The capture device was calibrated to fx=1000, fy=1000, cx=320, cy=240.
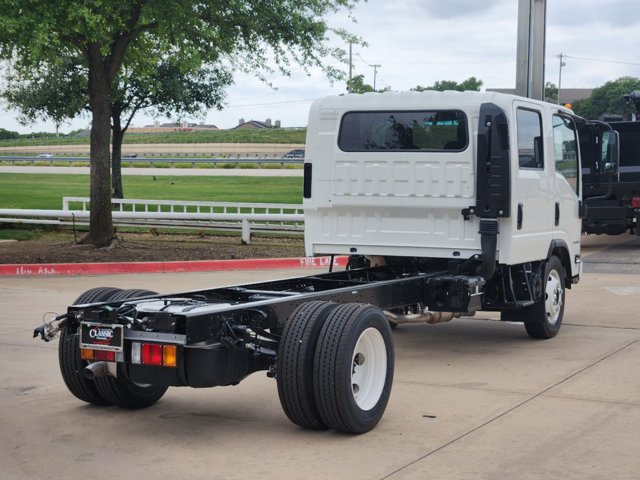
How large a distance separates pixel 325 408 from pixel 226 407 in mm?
1336

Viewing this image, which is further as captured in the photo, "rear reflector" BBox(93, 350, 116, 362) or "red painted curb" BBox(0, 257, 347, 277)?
"red painted curb" BBox(0, 257, 347, 277)

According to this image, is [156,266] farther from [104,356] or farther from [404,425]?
[404,425]

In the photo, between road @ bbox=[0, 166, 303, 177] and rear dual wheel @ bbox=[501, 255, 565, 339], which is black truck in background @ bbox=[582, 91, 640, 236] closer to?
rear dual wheel @ bbox=[501, 255, 565, 339]

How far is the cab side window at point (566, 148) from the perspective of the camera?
34.3ft

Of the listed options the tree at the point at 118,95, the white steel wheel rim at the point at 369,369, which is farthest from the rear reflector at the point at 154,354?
the tree at the point at 118,95

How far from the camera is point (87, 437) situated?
6727mm

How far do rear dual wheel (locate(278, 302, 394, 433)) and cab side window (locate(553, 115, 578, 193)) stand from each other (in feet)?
14.2

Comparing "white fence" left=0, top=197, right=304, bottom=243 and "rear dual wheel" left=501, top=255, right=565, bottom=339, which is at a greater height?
"white fence" left=0, top=197, right=304, bottom=243

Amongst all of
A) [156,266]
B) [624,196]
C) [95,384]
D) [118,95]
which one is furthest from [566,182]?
[118,95]

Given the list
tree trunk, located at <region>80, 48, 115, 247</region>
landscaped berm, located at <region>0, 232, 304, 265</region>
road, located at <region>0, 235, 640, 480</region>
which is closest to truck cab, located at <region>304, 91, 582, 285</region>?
road, located at <region>0, 235, 640, 480</region>

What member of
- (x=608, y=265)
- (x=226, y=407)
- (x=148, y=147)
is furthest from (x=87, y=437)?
(x=148, y=147)

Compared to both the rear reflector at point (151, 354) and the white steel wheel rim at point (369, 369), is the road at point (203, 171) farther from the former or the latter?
the rear reflector at point (151, 354)

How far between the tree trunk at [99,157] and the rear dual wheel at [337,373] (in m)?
12.9

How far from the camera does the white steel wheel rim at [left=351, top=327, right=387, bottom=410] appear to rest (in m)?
6.92
